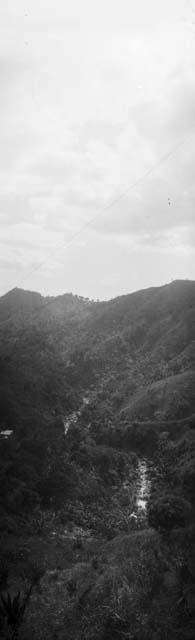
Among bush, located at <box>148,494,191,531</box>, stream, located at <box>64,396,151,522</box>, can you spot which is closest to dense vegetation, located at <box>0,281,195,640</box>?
bush, located at <box>148,494,191,531</box>

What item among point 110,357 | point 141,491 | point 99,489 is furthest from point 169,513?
point 110,357

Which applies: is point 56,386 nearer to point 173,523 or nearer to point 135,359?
point 135,359

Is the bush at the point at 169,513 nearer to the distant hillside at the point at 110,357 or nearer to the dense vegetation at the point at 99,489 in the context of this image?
the dense vegetation at the point at 99,489

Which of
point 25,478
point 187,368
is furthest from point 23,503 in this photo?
point 187,368

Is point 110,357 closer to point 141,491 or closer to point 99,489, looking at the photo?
point 141,491

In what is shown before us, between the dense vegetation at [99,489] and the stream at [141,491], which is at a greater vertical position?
the dense vegetation at [99,489]

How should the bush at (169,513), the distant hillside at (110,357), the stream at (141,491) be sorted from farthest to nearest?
1. the distant hillside at (110,357)
2. the stream at (141,491)
3. the bush at (169,513)

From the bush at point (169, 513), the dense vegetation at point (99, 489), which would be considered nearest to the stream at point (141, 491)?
the dense vegetation at point (99, 489)
